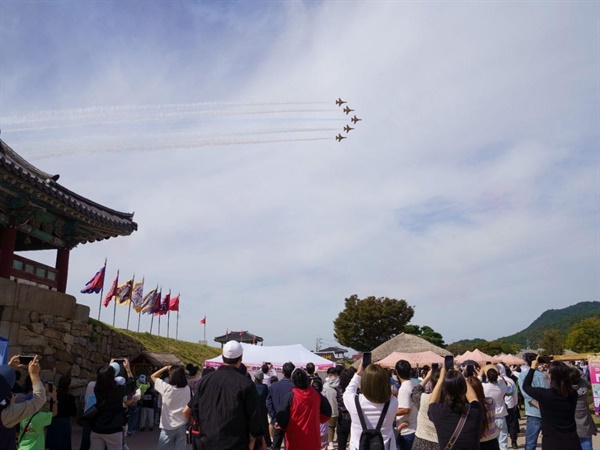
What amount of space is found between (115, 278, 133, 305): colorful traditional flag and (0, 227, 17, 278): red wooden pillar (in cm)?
1695

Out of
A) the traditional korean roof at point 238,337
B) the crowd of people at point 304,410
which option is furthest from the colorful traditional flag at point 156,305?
the crowd of people at point 304,410

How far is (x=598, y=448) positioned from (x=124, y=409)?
9.70m

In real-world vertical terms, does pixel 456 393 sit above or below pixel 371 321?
below

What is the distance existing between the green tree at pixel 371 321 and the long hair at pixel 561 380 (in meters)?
44.8

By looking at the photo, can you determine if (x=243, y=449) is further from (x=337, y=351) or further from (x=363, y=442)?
(x=337, y=351)

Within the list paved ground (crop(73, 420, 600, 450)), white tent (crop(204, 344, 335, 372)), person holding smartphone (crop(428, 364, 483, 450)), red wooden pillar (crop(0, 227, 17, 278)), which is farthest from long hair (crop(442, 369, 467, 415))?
white tent (crop(204, 344, 335, 372))

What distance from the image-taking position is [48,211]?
13.9 m

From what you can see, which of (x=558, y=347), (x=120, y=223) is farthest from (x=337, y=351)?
(x=120, y=223)

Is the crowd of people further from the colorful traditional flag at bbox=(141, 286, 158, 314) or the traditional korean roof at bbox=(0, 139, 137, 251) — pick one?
the colorful traditional flag at bbox=(141, 286, 158, 314)

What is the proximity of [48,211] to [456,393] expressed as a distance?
43.3ft

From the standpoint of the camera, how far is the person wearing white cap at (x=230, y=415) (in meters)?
4.26

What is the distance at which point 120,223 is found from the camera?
15.8 metres

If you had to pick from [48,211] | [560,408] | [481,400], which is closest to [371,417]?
[481,400]

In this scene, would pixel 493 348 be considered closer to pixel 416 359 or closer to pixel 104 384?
pixel 416 359
